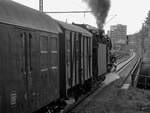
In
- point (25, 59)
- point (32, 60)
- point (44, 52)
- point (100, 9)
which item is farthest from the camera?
point (100, 9)

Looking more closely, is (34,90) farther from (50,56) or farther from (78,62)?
(78,62)

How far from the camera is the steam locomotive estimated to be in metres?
6.19

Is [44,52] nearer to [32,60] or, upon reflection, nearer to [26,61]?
[32,60]

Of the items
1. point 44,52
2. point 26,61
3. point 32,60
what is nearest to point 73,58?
point 44,52

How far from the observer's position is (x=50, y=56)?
9125 mm

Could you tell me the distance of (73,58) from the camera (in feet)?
39.9

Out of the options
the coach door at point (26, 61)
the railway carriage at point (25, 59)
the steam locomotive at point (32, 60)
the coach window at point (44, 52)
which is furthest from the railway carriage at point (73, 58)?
the coach door at point (26, 61)

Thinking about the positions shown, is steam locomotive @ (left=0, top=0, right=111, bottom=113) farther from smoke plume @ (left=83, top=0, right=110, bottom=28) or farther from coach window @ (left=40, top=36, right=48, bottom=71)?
smoke plume @ (left=83, top=0, right=110, bottom=28)

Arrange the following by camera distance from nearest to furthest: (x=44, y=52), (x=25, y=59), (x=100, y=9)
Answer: (x=25, y=59) < (x=44, y=52) < (x=100, y=9)

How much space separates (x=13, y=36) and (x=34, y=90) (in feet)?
5.47

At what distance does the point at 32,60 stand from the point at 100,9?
96.7 ft

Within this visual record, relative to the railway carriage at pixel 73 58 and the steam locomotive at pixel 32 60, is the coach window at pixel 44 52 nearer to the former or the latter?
the steam locomotive at pixel 32 60

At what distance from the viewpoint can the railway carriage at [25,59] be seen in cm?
612

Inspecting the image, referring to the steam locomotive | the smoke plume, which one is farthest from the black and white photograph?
the smoke plume
